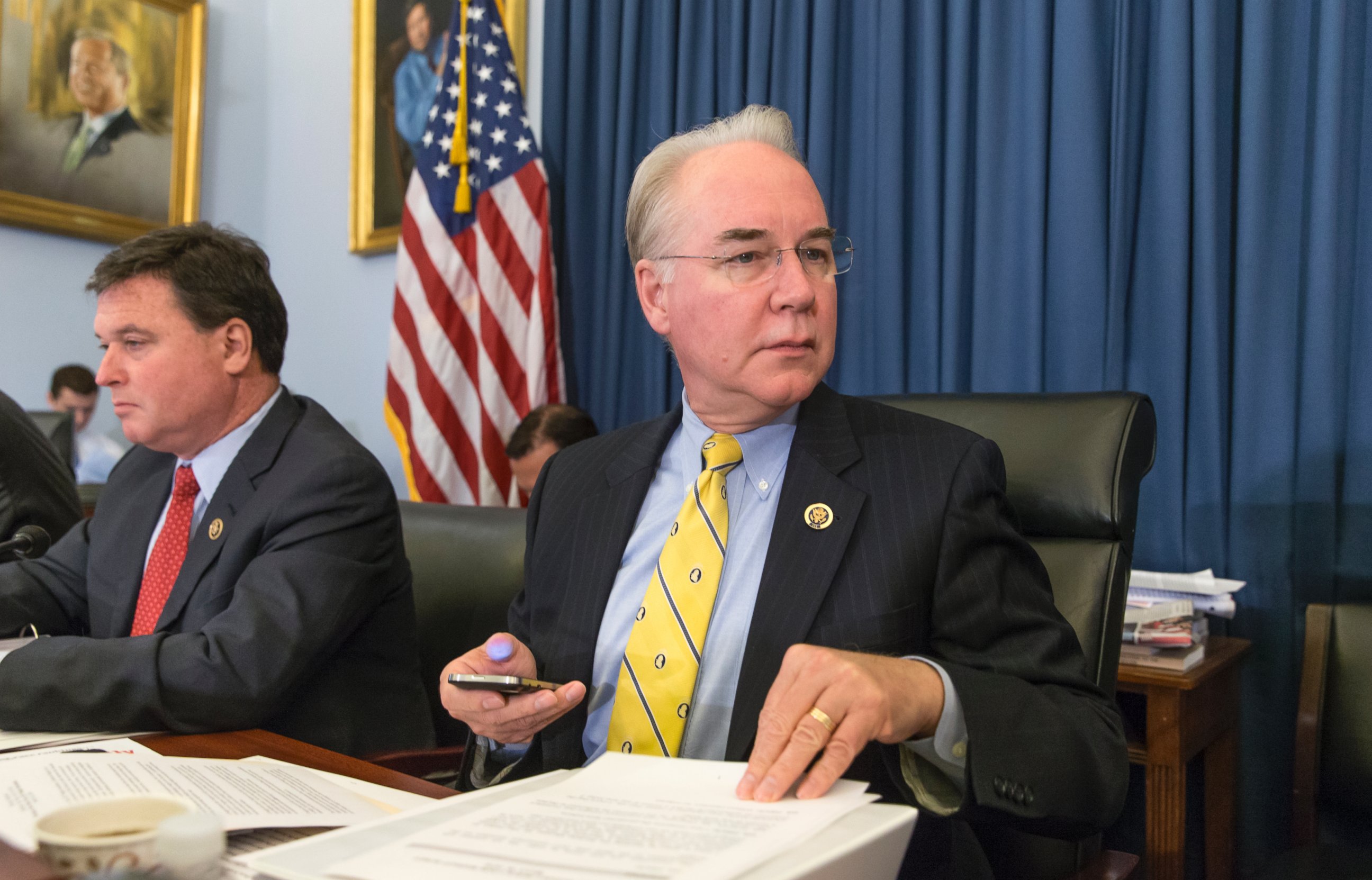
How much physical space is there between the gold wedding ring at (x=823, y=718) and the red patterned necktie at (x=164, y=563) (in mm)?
1256

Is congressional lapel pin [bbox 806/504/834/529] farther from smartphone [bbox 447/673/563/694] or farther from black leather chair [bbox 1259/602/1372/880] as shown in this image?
black leather chair [bbox 1259/602/1372/880]

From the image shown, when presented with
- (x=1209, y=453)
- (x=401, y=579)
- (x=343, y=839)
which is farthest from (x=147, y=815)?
(x=1209, y=453)

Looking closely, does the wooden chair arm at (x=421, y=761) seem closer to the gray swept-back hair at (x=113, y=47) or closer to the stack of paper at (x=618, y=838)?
the stack of paper at (x=618, y=838)

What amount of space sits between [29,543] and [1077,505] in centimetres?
161

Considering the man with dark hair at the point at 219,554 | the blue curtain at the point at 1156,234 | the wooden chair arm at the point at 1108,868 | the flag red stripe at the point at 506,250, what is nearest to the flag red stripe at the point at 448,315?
the flag red stripe at the point at 506,250

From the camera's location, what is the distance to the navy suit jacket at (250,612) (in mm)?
1366

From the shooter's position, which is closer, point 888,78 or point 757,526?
point 757,526

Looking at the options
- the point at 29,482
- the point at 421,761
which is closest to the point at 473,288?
the point at 29,482

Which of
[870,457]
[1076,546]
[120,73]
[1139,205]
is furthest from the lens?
[120,73]

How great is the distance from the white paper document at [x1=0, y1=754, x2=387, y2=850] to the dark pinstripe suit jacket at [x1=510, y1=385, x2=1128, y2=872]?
39 centimetres

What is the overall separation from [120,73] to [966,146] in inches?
144

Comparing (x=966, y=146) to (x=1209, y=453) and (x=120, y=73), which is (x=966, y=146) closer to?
(x=1209, y=453)

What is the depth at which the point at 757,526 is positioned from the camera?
1.34m

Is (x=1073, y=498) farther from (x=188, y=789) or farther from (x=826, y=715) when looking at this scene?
(x=188, y=789)
